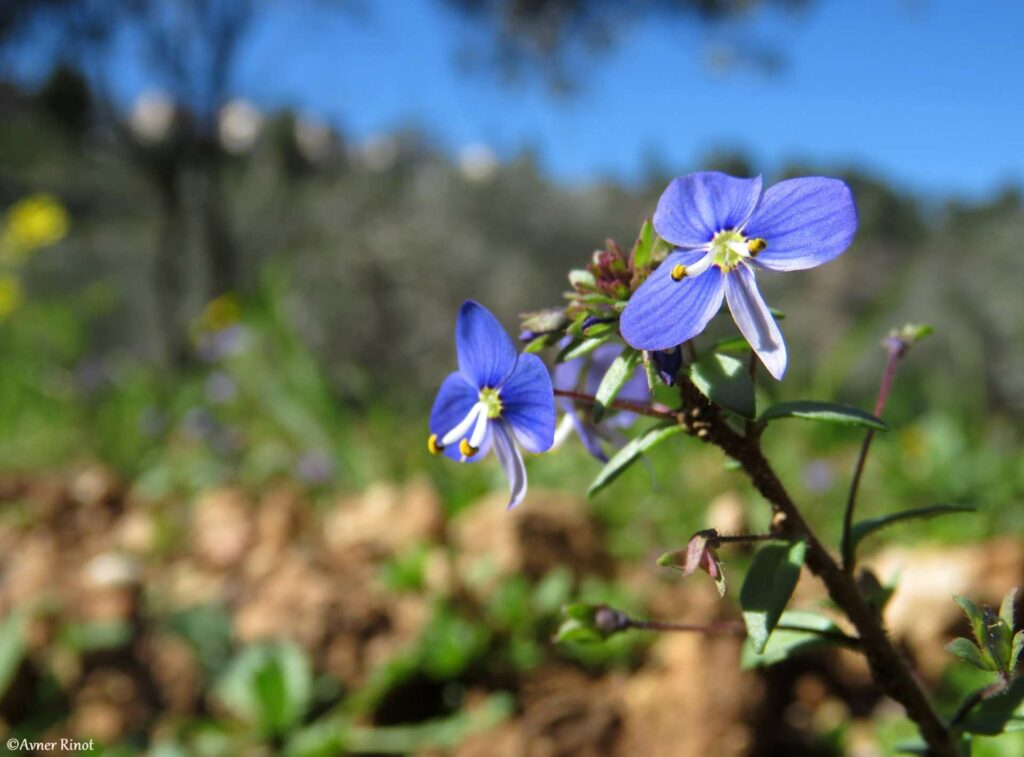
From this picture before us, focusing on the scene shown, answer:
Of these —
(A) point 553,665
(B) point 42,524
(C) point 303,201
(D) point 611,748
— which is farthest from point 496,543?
(C) point 303,201

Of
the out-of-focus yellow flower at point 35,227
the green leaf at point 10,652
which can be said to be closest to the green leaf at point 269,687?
the green leaf at point 10,652

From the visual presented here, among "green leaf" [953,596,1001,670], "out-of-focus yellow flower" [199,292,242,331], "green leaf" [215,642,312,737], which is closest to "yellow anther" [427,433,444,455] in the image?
"green leaf" [953,596,1001,670]

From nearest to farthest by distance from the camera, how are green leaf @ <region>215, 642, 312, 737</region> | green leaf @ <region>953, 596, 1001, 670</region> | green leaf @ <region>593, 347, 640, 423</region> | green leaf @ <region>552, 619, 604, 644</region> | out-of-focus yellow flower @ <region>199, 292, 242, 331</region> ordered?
green leaf @ <region>953, 596, 1001, 670</region> → green leaf @ <region>593, 347, 640, 423</region> → green leaf @ <region>552, 619, 604, 644</region> → green leaf @ <region>215, 642, 312, 737</region> → out-of-focus yellow flower @ <region>199, 292, 242, 331</region>

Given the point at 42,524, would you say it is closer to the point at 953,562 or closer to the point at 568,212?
the point at 953,562

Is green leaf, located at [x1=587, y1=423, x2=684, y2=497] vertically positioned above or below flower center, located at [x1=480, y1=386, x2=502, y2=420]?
below

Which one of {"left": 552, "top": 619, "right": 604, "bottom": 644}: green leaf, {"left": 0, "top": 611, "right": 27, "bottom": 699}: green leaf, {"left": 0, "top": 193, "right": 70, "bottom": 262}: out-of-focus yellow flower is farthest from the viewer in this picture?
{"left": 0, "top": 193, "right": 70, "bottom": 262}: out-of-focus yellow flower

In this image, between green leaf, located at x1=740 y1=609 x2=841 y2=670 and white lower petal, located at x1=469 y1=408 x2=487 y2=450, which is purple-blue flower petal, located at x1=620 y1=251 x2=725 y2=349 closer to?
white lower petal, located at x1=469 y1=408 x2=487 y2=450
